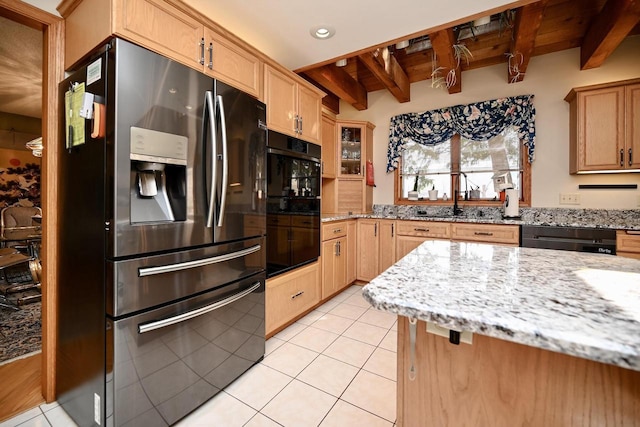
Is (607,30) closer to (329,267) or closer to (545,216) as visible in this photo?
(545,216)

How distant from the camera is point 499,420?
71 cm

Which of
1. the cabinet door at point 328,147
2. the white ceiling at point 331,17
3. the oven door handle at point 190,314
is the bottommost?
the oven door handle at point 190,314

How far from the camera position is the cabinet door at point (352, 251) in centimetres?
336

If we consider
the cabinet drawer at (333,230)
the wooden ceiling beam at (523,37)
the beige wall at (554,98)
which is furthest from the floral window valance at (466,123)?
the cabinet drawer at (333,230)

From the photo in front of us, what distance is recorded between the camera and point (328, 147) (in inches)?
139

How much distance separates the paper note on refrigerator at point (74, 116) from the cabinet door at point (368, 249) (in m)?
2.80

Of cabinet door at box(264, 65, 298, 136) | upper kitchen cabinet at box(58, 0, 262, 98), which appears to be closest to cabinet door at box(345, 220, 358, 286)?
cabinet door at box(264, 65, 298, 136)

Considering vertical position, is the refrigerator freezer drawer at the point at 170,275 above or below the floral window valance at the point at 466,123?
below

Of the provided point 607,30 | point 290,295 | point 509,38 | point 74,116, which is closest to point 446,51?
point 509,38

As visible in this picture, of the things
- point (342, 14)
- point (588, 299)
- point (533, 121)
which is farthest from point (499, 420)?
point (533, 121)

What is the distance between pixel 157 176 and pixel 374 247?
2.61 meters

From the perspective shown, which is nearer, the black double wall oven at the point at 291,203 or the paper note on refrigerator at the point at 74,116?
the paper note on refrigerator at the point at 74,116

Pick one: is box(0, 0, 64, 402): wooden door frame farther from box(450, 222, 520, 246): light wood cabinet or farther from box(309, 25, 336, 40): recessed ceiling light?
box(450, 222, 520, 246): light wood cabinet

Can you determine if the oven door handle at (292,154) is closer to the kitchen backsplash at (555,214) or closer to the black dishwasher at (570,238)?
the kitchen backsplash at (555,214)
